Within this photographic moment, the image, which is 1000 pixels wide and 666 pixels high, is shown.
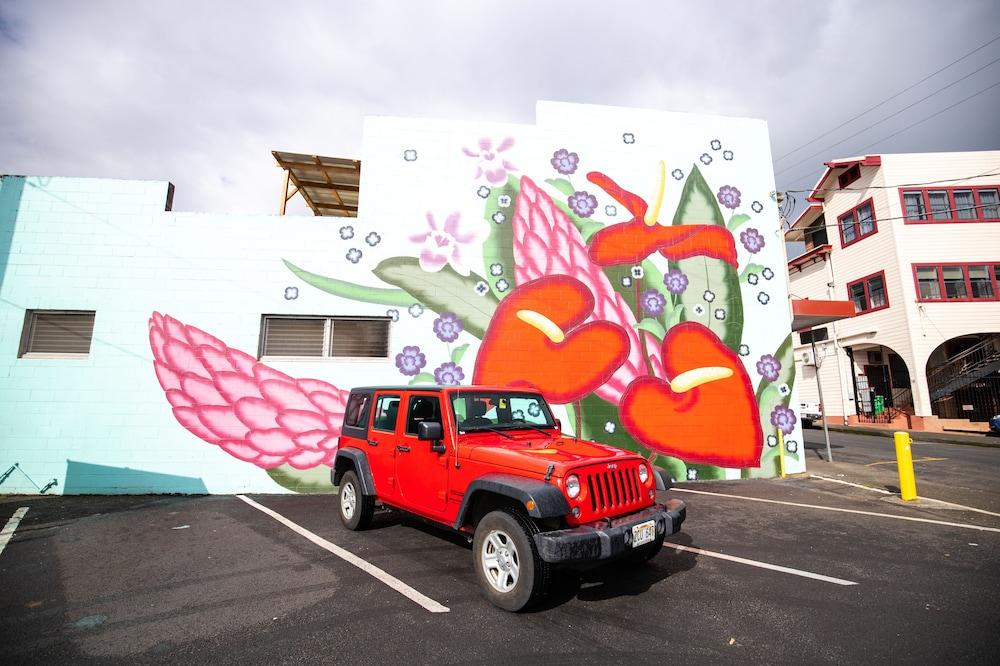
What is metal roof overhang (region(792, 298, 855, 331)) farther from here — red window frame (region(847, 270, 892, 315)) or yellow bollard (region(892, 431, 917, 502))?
red window frame (region(847, 270, 892, 315))

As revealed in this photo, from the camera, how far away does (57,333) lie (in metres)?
8.03

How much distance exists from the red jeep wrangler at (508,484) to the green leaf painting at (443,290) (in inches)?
138

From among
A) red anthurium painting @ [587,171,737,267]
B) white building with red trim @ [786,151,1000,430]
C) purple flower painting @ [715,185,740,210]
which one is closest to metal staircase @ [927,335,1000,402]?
white building with red trim @ [786,151,1000,430]

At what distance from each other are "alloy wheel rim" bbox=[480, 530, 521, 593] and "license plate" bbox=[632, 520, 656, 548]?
37.6 inches

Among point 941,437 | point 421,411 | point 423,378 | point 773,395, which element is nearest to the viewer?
point 421,411

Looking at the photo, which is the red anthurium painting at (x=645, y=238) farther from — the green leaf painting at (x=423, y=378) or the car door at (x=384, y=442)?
the car door at (x=384, y=442)

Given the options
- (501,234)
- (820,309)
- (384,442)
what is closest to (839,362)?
(820,309)

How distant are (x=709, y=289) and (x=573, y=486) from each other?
7.88 meters

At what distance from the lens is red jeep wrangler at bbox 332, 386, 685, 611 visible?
332 cm

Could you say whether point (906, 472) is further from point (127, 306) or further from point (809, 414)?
point (809, 414)

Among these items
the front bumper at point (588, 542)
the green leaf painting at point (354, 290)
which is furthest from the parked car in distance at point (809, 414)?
the front bumper at point (588, 542)

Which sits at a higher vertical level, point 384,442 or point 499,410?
point 499,410

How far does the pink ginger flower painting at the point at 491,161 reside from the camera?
31.1 feet

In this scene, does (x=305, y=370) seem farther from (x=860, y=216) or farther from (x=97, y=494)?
(x=860, y=216)
